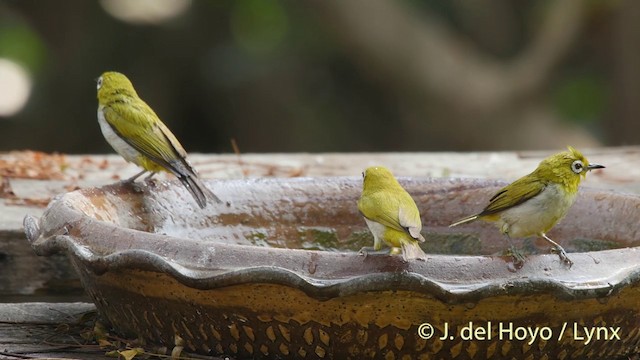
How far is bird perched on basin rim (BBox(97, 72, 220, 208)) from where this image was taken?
4262 mm

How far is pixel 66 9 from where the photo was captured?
12086 mm

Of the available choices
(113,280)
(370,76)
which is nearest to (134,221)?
(113,280)

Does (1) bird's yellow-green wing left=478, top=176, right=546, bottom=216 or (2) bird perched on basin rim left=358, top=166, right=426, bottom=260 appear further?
(1) bird's yellow-green wing left=478, top=176, right=546, bottom=216

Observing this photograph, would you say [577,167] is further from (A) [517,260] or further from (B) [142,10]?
(B) [142,10]

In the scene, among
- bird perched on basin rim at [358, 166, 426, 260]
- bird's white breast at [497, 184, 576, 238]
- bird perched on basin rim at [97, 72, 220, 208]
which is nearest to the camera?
bird perched on basin rim at [358, 166, 426, 260]

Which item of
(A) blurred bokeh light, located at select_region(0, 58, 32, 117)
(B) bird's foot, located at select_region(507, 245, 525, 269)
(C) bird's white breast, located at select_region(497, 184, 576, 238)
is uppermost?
(A) blurred bokeh light, located at select_region(0, 58, 32, 117)

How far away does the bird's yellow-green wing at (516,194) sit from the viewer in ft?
11.9

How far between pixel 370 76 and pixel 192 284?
8767mm

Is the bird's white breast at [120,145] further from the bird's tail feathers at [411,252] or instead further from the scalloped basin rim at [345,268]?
the bird's tail feathers at [411,252]

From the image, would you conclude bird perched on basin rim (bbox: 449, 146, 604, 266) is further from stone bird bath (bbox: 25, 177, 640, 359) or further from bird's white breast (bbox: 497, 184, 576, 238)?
stone bird bath (bbox: 25, 177, 640, 359)

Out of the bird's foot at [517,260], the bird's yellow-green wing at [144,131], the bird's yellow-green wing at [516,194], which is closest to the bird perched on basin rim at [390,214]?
the bird's foot at [517,260]

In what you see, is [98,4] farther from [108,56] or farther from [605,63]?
[605,63]

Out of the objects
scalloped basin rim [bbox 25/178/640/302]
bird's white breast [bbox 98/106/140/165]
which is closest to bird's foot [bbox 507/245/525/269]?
scalloped basin rim [bbox 25/178/640/302]

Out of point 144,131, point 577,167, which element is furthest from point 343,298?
point 144,131
